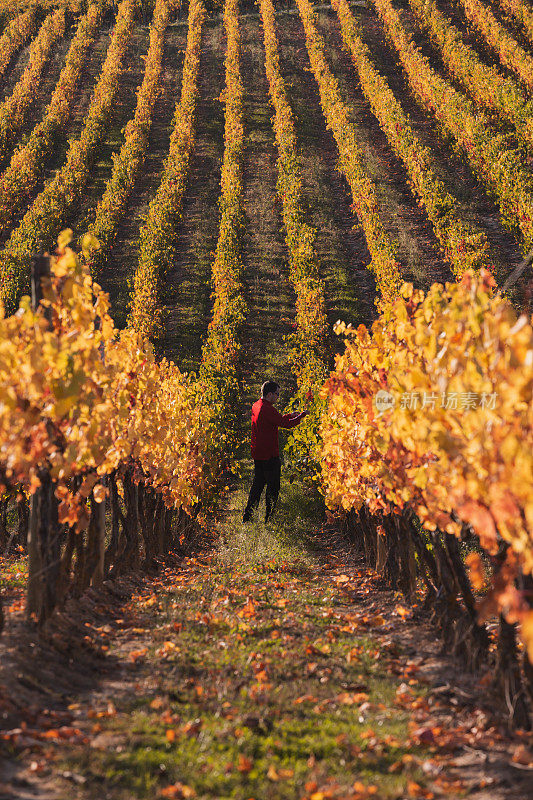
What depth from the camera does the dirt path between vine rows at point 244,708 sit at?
333cm

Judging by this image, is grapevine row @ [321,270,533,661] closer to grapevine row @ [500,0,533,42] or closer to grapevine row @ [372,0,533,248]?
grapevine row @ [372,0,533,248]

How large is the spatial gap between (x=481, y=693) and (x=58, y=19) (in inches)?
2277

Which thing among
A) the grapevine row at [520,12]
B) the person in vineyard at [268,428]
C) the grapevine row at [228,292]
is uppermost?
the grapevine row at [520,12]

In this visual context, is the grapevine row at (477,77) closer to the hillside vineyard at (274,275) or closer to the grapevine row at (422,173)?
the hillside vineyard at (274,275)

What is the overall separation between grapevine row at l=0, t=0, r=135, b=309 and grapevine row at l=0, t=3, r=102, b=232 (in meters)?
0.94

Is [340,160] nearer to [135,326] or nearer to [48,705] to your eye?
[135,326]

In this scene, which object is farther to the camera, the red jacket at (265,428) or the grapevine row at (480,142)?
the grapevine row at (480,142)

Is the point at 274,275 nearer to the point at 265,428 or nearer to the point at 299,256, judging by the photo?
the point at 299,256

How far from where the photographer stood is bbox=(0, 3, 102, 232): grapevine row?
3033cm

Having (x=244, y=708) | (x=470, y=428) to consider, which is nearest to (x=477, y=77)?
(x=470, y=428)

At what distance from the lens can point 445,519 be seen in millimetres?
4820

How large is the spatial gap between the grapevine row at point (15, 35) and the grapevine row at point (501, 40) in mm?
30079

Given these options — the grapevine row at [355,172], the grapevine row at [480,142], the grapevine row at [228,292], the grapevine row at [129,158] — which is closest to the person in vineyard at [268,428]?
the grapevine row at [228,292]

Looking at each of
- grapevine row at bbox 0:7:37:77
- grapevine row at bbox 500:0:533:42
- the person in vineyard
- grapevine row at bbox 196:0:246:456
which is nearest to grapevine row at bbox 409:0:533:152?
grapevine row at bbox 500:0:533:42
